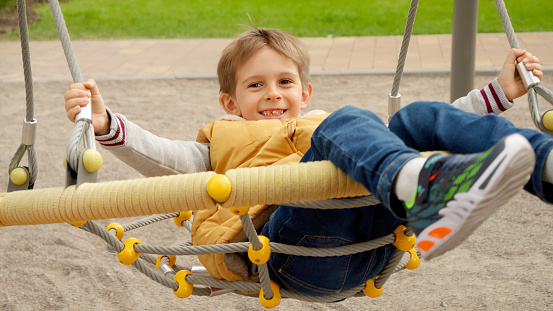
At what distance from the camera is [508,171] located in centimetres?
87

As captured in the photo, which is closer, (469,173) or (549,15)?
(469,173)

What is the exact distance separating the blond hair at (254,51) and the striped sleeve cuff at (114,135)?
39 centimetres

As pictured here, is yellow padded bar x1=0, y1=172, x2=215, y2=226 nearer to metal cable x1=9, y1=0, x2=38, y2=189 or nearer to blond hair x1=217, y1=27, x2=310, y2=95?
metal cable x1=9, y1=0, x2=38, y2=189

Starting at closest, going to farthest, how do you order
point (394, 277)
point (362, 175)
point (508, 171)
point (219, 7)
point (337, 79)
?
point (508, 171) → point (362, 175) → point (394, 277) → point (337, 79) → point (219, 7)

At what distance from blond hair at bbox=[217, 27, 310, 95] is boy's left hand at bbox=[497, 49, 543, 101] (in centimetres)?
51

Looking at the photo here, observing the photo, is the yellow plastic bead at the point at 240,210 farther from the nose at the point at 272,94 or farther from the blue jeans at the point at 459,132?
the nose at the point at 272,94

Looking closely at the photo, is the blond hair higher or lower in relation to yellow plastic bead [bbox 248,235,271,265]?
higher

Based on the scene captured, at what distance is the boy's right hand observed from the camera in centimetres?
130

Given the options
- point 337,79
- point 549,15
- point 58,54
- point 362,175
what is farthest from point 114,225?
point 549,15

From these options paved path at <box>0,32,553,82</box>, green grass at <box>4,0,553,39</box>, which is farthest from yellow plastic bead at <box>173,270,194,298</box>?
green grass at <box>4,0,553,39</box>

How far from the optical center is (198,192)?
1098 millimetres

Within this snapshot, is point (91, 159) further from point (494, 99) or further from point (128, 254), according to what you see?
point (494, 99)

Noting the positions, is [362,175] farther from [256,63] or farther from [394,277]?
[394,277]

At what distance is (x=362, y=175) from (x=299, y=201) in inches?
5.4
